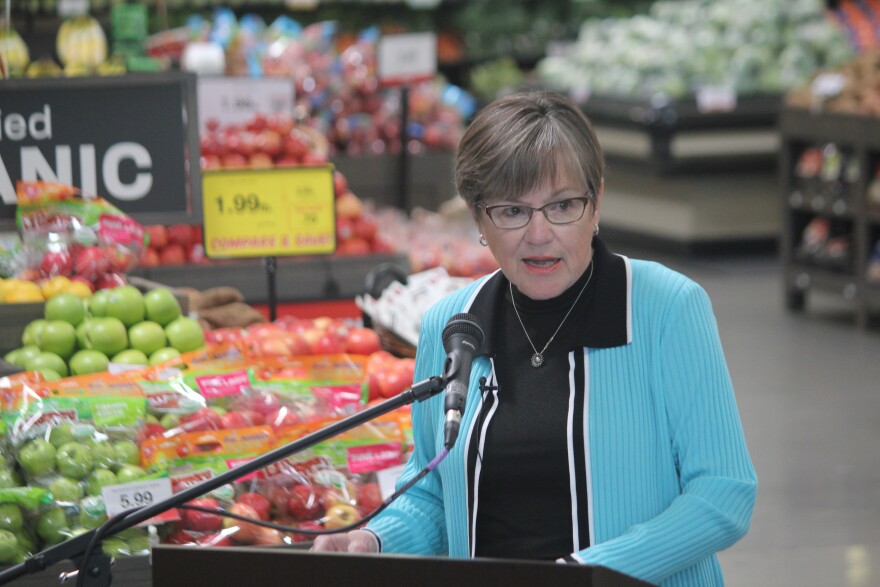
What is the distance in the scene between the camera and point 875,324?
753cm

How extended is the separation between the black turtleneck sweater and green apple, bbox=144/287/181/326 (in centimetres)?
148

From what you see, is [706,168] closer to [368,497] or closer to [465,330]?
[368,497]

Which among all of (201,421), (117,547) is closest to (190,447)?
(201,421)

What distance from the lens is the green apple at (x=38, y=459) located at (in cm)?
253

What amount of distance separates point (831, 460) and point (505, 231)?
3.70 m

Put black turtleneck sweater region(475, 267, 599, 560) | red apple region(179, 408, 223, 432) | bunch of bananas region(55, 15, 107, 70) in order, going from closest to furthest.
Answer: black turtleneck sweater region(475, 267, 599, 560), red apple region(179, 408, 223, 432), bunch of bananas region(55, 15, 107, 70)

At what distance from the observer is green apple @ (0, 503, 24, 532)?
2439mm

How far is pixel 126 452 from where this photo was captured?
2607 millimetres

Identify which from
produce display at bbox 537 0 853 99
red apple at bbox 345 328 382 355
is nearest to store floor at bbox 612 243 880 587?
red apple at bbox 345 328 382 355

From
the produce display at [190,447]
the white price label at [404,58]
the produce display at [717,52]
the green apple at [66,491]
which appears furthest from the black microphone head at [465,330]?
the produce display at [717,52]

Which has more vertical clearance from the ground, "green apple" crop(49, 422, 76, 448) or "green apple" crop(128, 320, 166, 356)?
"green apple" crop(128, 320, 166, 356)

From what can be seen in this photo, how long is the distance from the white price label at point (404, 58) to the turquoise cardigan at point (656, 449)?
447 cm

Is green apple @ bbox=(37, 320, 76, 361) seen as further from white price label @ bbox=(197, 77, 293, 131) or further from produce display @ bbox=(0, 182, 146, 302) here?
white price label @ bbox=(197, 77, 293, 131)

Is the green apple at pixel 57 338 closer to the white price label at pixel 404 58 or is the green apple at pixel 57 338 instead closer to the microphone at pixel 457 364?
the microphone at pixel 457 364
